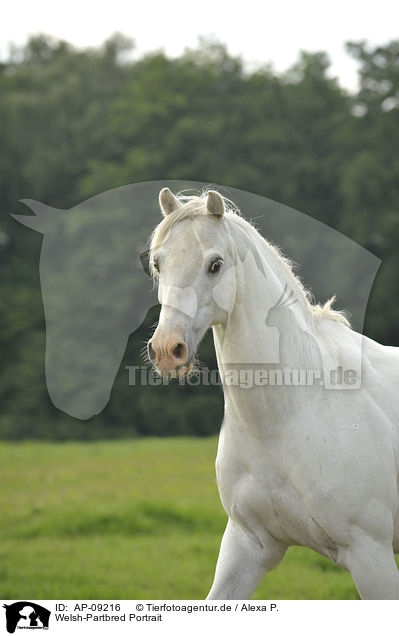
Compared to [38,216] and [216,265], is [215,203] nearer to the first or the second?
[216,265]

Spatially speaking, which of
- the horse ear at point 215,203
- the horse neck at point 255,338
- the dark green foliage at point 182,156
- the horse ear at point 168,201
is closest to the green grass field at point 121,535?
the horse neck at point 255,338

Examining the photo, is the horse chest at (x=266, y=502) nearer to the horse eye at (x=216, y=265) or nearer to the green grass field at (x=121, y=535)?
the horse eye at (x=216, y=265)

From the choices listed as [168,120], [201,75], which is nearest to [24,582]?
[168,120]

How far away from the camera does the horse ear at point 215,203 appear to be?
10.7ft

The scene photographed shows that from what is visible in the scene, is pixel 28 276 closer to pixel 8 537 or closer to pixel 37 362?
pixel 37 362

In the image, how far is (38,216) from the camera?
5.09 meters

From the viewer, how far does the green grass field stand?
639 centimetres

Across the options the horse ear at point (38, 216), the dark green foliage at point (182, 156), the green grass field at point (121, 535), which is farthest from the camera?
the dark green foliage at point (182, 156)

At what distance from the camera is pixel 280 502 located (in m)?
3.37

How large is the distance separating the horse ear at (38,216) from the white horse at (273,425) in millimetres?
1645

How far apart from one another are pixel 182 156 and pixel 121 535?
17.7 metres

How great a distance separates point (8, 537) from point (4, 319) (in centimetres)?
1590

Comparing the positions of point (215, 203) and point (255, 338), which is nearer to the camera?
point (215, 203)

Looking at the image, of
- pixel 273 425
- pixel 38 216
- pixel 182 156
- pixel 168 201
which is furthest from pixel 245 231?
pixel 182 156
